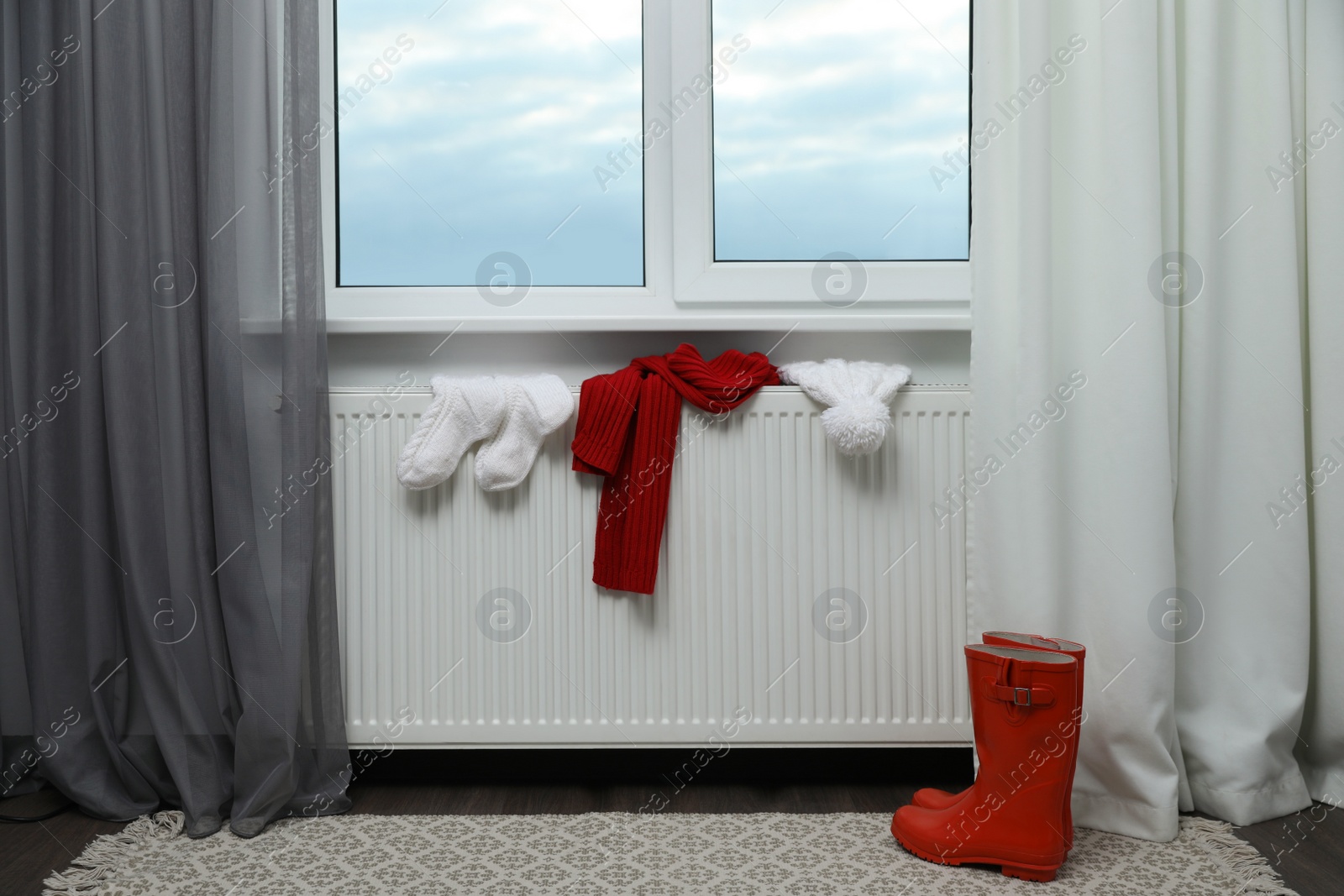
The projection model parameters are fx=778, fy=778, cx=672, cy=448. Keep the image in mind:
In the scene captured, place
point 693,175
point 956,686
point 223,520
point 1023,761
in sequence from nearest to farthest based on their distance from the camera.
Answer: point 1023,761
point 223,520
point 956,686
point 693,175

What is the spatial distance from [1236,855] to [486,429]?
1298mm

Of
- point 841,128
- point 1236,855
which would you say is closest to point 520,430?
point 841,128

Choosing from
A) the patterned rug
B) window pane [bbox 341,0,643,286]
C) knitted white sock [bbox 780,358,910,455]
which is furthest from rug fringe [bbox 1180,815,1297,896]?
window pane [bbox 341,0,643,286]

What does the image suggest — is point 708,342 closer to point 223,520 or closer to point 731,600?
point 731,600

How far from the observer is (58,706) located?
1255 millimetres

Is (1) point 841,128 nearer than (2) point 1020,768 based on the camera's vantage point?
No

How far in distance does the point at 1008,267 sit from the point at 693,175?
58cm

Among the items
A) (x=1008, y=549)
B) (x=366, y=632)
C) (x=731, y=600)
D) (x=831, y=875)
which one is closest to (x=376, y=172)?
(x=366, y=632)

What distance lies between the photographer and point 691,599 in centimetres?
133

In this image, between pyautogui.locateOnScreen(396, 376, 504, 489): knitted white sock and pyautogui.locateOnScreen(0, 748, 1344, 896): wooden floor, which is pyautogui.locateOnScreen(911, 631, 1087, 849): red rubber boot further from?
pyautogui.locateOnScreen(396, 376, 504, 489): knitted white sock

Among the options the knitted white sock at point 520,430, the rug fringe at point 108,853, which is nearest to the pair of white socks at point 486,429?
the knitted white sock at point 520,430

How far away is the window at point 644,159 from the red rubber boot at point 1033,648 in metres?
0.62

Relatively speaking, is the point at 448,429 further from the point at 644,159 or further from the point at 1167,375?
the point at 1167,375

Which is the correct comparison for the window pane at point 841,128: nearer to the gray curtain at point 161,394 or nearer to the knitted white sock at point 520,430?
the knitted white sock at point 520,430
